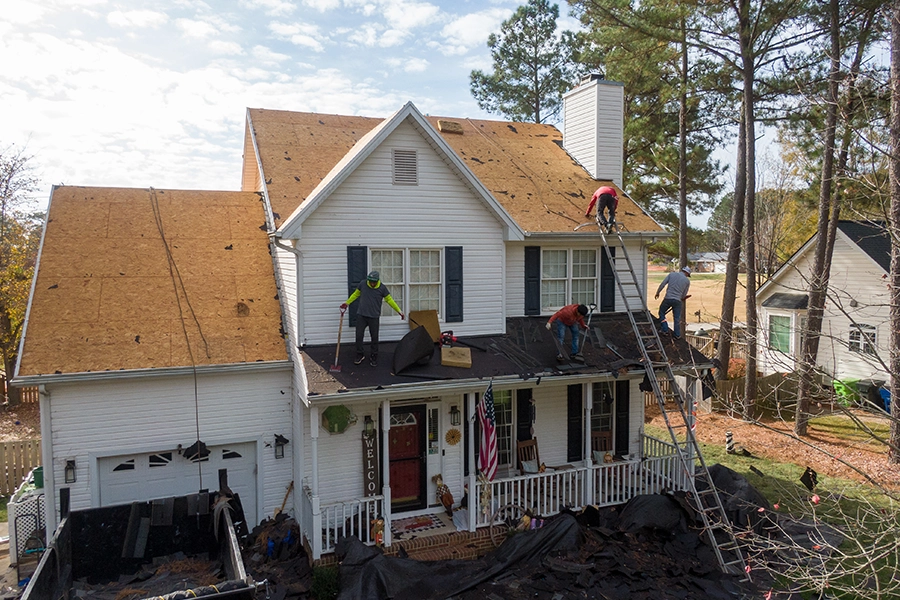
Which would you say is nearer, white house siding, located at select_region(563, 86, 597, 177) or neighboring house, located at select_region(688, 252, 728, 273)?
white house siding, located at select_region(563, 86, 597, 177)

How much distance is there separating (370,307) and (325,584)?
189 inches

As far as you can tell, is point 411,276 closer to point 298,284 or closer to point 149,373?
point 298,284

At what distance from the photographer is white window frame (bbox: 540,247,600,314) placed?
1472cm

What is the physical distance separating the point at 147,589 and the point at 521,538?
6.32m

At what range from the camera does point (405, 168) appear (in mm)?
12469

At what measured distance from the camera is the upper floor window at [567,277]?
14.8 m

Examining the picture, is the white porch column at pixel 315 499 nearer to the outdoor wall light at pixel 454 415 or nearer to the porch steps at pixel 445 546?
the porch steps at pixel 445 546

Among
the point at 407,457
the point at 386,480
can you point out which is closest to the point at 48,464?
the point at 386,480

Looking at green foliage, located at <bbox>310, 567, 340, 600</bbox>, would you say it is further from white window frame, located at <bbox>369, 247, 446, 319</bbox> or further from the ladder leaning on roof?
the ladder leaning on roof

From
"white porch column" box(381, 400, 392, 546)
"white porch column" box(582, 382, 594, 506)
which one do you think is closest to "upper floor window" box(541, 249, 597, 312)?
"white porch column" box(582, 382, 594, 506)

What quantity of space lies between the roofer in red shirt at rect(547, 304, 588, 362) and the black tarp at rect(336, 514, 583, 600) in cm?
334

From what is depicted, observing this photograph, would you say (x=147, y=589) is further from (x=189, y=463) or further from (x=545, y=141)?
(x=545, y=141)

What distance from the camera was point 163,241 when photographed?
13.8m

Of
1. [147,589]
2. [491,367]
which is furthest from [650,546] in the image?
[147,589]
